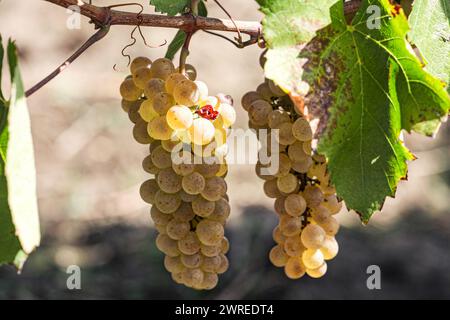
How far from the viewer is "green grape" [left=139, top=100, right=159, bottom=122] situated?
2.80 feet

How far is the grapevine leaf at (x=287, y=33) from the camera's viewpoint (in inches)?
28.8

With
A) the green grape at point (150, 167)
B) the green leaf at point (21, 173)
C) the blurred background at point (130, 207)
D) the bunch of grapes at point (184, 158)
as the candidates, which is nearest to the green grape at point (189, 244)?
the bunch of grapes at point (184, 158)

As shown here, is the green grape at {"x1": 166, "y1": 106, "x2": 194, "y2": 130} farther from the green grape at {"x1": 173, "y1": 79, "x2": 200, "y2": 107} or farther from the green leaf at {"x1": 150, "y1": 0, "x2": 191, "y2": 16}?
the green leaf at {"x1": 150, "y1": 0, "x2": 191, "y2": 16}

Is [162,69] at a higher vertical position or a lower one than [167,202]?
higher

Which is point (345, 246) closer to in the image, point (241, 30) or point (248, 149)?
point (248, 149)

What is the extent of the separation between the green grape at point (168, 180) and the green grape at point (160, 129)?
0.06 m

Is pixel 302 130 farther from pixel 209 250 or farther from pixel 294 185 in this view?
pixel 209 250

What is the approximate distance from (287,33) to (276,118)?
0.18 m

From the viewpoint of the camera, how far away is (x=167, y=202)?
0.89m

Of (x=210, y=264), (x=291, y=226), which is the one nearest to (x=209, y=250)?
(x=210, y=264)

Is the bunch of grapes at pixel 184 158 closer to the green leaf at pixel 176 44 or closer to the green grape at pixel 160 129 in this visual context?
the green grape at pixel 160 129

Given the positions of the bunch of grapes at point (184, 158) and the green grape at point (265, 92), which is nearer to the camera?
the bunch of grapes at point (184, 158)

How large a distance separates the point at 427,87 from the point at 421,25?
0.31 feet

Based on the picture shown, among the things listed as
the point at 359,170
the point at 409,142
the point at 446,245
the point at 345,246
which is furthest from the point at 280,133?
the point at 409,142
